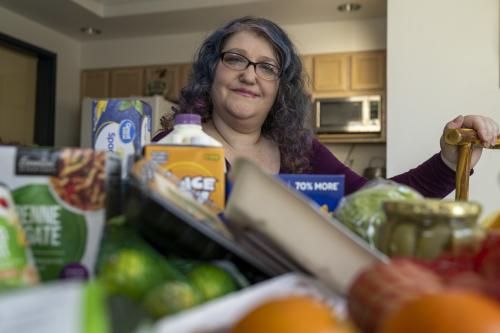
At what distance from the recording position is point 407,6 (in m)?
3.32

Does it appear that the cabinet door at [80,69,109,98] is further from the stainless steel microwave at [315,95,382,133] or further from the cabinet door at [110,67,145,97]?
the stainless steel microwave at [315,95,382,133]

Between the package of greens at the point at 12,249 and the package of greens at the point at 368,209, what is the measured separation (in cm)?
34

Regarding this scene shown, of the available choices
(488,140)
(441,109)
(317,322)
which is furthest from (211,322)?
(441,109)

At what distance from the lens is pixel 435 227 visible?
1.40 ft

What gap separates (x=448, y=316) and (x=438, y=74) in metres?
3.29

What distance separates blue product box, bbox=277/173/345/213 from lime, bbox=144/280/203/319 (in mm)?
356

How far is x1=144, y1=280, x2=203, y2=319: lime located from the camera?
0.34 metres

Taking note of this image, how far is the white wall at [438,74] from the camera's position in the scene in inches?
122

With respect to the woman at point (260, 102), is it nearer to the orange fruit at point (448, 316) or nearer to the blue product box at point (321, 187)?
the blue product box at point (321, 187)

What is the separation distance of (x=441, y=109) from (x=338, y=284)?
3066 millimetres

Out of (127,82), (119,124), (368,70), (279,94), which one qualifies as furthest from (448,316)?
(127,82)

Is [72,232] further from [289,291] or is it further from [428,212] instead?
[428,212]

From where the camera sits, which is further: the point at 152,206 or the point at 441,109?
the point at 441,109

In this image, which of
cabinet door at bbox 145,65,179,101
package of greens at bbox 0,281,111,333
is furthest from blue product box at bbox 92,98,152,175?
cabinet door at bbox 145,65,179,101
